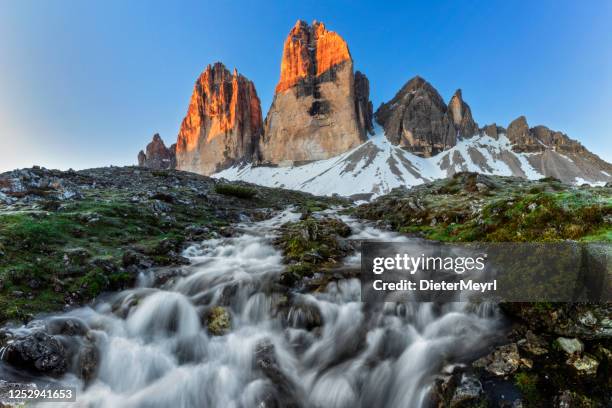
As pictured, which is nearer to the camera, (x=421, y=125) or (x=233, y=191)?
(x=233, y=191)

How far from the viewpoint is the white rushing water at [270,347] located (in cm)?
675

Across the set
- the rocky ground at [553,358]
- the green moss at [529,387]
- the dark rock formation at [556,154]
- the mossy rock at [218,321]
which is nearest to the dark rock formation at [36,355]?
the mossy rock at [218,321]

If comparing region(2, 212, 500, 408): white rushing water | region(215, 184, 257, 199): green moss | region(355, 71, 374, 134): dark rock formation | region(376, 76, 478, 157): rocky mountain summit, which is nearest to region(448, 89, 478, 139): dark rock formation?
region(376, 76, 478, 157): rocky mountain summit

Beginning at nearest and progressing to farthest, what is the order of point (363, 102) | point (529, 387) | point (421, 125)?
point (529, 387)
point (421, 125)
point (363, 102)

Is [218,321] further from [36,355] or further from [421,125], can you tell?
[421,125]

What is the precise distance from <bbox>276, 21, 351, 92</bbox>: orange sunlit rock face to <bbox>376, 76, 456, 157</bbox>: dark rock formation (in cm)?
4161

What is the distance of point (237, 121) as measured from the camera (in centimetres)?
19112

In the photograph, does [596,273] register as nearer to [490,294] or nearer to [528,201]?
[490,294]

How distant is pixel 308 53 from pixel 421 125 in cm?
7351

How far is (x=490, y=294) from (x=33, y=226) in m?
16.1

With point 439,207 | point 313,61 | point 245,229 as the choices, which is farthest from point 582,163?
point 245,229

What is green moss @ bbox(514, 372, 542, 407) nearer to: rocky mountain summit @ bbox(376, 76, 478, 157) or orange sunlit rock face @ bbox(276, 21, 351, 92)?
rocky mountain summit @ bbox(376, 76, 478, 157)

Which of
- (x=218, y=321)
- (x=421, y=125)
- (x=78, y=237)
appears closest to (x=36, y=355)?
(x=218, y=321)

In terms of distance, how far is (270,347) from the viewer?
7.93 meters
